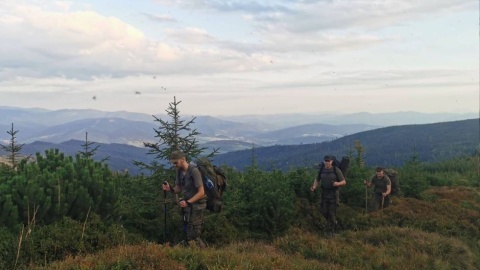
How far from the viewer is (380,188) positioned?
1555 centimetres

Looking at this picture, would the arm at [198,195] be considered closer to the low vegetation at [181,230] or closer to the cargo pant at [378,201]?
the low vegetation at [181,230]

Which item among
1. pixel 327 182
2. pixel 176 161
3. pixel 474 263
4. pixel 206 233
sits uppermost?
pixel 176 161

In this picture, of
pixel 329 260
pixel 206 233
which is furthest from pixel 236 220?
pixel 329 260

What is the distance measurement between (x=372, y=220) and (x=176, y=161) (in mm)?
9002

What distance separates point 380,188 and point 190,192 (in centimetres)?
981

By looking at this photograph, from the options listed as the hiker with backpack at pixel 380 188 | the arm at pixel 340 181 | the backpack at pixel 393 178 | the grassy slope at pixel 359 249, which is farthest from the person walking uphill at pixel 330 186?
the backpack at pixel 393 178

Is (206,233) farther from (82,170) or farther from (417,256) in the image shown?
(417,256)

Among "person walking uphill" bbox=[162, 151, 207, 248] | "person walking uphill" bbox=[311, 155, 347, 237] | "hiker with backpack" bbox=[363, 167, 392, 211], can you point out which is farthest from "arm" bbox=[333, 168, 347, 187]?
"person walking uphill" bbox=[162, 151, 207, 248]

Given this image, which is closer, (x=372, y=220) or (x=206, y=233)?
(x=206, y=233)

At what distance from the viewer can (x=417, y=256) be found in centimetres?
973

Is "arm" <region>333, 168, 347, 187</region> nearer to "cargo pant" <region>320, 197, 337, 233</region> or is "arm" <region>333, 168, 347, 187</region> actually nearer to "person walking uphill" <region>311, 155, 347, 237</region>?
"person walking uphill" <region>311, 155, 347, 237</region>

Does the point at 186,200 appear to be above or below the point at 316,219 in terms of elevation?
above

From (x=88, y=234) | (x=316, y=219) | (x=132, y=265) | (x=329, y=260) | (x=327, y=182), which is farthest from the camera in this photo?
(x=316, y=219)

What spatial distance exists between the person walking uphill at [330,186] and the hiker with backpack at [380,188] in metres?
2.76
